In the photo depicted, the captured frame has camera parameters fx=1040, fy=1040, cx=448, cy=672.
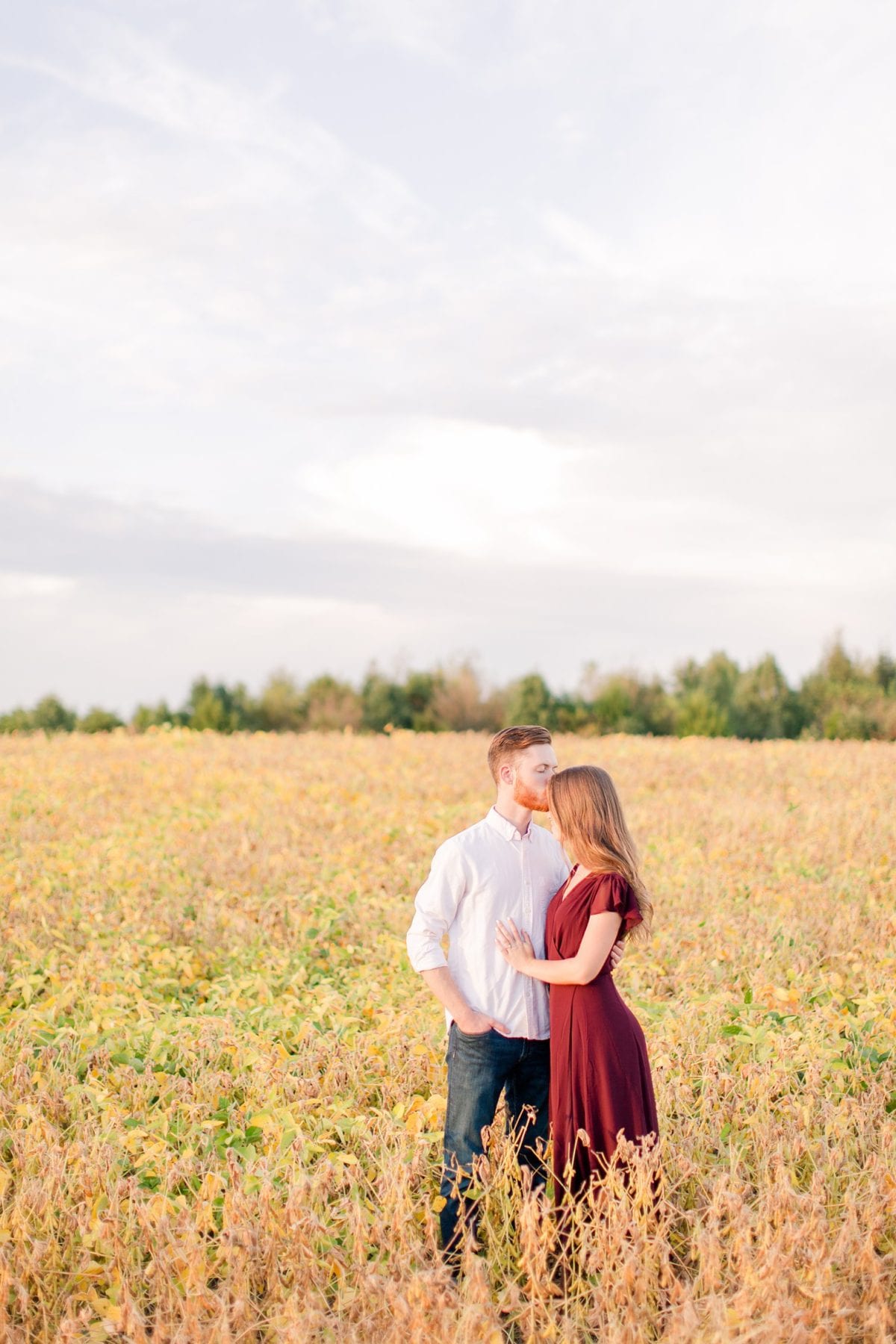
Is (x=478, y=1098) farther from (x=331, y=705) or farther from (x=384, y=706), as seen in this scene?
(x=331, y=705)

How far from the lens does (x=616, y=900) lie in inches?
143

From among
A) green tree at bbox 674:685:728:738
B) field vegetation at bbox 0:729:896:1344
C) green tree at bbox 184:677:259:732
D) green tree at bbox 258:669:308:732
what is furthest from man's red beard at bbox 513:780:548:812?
green tree at bbox 258:669:308:732

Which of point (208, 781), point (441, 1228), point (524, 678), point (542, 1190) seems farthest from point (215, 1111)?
point (524, 678)

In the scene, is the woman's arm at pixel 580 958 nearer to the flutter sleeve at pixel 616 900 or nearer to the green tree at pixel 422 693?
the flutter sleeve at pixel 616 900

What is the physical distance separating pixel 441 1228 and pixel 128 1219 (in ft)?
3.84

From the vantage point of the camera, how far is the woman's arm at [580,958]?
11.8 feet

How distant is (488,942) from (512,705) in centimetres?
2384

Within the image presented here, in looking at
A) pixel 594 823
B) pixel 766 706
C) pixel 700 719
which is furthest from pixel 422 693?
pixel 594 823

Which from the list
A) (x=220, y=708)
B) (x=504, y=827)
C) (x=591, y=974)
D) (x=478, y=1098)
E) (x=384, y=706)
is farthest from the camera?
(x=384, y=706)

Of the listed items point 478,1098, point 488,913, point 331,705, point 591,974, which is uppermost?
point 331,705

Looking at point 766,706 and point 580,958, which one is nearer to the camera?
point 580,958

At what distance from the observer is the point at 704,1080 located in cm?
490

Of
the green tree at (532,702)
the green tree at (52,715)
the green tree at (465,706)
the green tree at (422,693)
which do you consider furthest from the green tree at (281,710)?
the green tree at (532,702)

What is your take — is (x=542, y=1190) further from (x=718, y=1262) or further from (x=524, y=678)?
(x=524, y=678)
